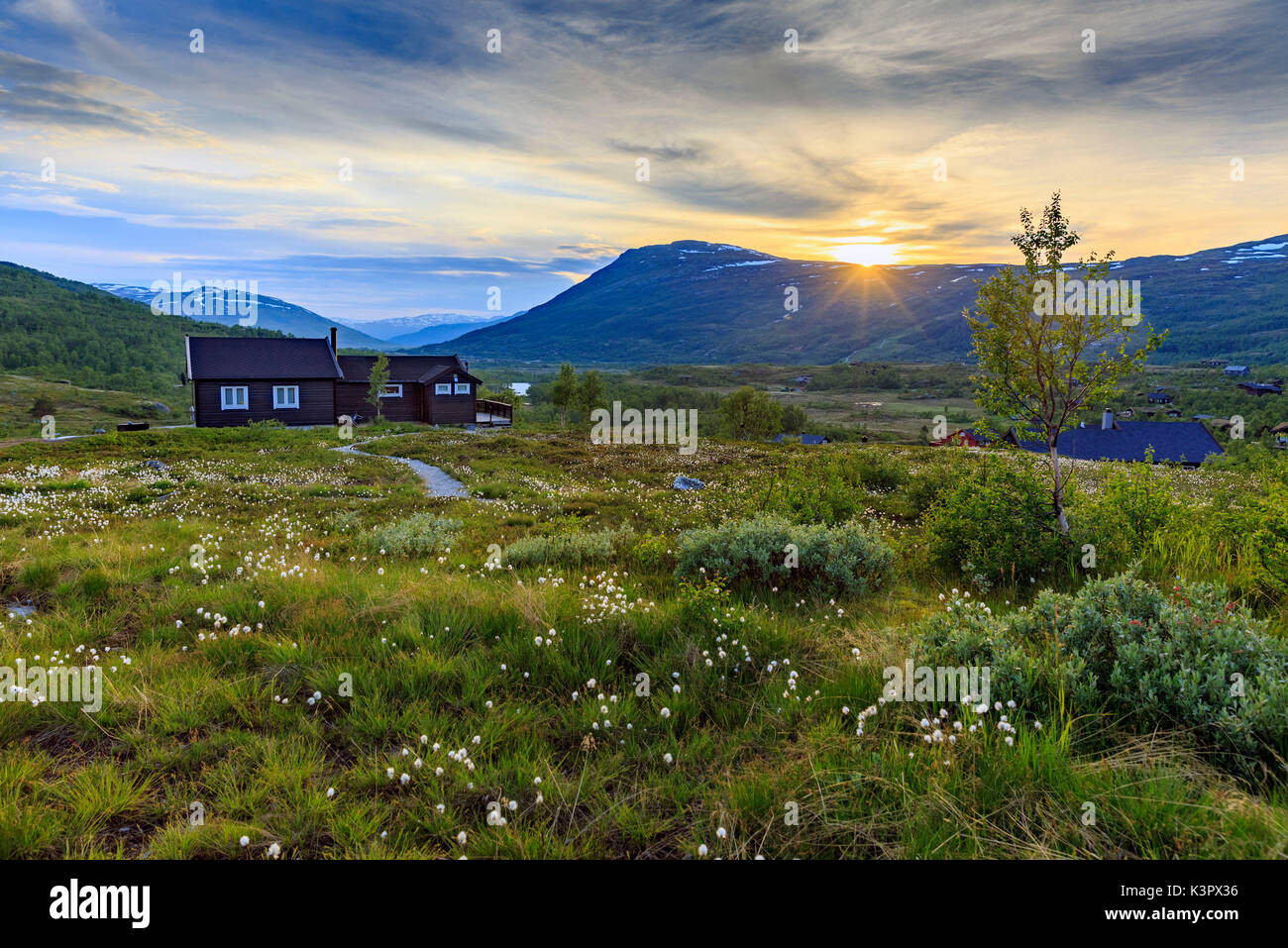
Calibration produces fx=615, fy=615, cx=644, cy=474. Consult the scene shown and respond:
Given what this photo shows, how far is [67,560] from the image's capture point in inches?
354

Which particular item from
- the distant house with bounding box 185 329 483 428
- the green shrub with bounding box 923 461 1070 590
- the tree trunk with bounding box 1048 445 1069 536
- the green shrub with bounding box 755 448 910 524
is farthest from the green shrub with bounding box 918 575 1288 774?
the distant house with bounding box 185 329 483 428

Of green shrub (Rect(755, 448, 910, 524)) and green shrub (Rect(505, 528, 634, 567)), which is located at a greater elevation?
green shrub (Rect(755, 448, 910, 524))

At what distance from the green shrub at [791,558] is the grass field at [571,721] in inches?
6.4

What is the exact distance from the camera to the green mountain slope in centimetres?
11206

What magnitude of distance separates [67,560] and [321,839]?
8525 millimetres

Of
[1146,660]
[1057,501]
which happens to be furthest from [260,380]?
[1146,660]

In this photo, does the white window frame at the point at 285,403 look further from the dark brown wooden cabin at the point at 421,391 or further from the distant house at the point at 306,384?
the dark brown wooden cabin at the point at 421,391

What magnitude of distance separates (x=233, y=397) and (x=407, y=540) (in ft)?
175

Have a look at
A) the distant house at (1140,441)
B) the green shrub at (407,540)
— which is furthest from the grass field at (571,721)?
the distant house at (1140,441)

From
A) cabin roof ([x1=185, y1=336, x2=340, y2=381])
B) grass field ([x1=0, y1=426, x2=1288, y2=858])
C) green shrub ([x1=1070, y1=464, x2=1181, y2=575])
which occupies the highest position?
cabin roof ([x1=185, y1=336, x2=340, y2=381])

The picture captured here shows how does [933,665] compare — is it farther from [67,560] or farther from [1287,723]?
[67,560]

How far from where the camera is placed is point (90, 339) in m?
130

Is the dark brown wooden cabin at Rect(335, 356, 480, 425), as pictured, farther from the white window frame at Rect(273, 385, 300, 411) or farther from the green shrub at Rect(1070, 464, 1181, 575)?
the green shrub at Rect(1070, 464, 1181, 575)

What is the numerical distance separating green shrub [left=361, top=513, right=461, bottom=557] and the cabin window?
5142 cm
